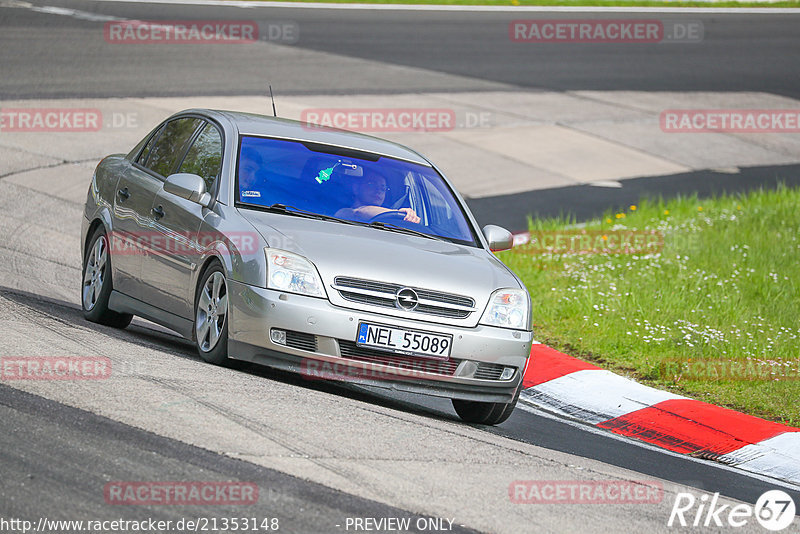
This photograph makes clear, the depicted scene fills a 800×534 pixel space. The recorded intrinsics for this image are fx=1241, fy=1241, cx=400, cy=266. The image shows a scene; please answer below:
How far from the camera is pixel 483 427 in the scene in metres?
7.51

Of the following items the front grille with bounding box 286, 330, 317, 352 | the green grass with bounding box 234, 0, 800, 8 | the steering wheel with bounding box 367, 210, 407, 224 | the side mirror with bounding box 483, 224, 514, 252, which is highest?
the steering wheel with bounding box 367, 210, 407, 224

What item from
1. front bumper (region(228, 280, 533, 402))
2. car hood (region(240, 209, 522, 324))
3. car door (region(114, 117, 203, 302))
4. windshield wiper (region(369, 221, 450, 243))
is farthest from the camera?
car door (region(114, 117, 203, 302))

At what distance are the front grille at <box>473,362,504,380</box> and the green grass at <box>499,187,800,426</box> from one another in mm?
2358

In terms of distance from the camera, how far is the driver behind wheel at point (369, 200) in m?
7.78

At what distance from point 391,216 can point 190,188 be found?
4.19 feet

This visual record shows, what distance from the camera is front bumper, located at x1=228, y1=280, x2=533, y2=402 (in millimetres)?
6816

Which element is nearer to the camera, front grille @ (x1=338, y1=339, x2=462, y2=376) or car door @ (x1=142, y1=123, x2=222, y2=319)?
front grille @ (x1=338, y1=339, x2=462, y2=376)

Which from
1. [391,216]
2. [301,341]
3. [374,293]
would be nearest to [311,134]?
[391,216]

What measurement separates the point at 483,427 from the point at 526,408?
1014 mm

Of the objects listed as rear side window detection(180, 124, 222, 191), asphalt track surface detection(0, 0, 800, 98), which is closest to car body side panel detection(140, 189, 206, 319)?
rear side window detection(180, 124, 222, 191)

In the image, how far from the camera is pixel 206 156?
8.17 m

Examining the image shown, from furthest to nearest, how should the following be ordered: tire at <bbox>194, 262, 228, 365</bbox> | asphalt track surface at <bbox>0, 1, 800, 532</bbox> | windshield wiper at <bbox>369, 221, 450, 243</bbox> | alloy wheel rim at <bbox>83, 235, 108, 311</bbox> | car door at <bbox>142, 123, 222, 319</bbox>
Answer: alloy wheel rim at <bbox>83, 235, 108, 311</bbox>
windshield wiper at <bbox>369, 221, 450, 243</bbox>
car door at <bbox>142, 123, 222, 319</bbox>
tire at <bbox>194, 262, 228, 365</bbox>
asphalt track surface at <bbox>0, 1, 800, 532</bbox>

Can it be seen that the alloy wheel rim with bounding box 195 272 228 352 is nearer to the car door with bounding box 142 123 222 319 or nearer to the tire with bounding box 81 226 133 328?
the car door with bounding box 142 123 222 319

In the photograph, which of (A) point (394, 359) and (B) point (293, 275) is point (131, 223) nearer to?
(B) point (293, 275)
